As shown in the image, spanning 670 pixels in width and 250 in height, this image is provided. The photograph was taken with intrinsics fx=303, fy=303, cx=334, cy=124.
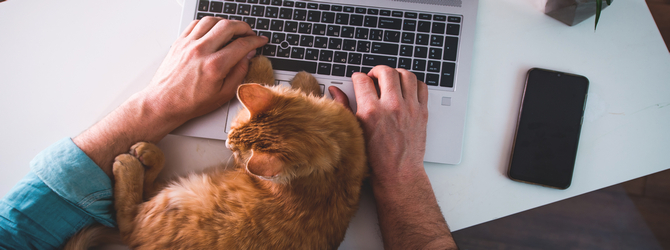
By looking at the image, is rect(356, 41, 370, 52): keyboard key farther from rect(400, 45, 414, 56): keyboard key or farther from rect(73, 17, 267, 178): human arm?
rect(73, 17, 267, 178): human arm

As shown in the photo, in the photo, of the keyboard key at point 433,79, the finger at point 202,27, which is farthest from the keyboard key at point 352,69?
the finger at point 202,27

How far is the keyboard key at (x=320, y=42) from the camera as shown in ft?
3.06

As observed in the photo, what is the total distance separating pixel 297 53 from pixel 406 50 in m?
0.34

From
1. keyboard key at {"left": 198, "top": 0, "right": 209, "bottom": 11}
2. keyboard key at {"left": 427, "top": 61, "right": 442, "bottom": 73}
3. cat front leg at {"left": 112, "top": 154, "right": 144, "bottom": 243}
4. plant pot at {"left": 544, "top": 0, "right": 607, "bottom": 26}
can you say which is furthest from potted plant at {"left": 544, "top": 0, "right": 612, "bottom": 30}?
cat front leg at {"left": 112, "top": 154, "right": 144, "bottom": 243}

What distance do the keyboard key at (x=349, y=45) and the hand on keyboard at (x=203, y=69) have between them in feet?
0.79

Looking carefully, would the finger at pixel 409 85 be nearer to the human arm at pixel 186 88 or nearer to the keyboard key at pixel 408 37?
the keyboard key at pixel 408 37

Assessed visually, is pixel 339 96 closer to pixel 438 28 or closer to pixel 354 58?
pixel 354 58

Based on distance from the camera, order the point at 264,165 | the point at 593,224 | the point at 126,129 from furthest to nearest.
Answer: the point at 593,224, the point at 126,129, the point at 264,165

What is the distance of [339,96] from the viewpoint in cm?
92

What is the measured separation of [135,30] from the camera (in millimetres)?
992

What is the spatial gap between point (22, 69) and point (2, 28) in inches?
6.0

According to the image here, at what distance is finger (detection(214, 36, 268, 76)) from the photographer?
894 millimetres

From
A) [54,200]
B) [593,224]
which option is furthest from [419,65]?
[593,224]

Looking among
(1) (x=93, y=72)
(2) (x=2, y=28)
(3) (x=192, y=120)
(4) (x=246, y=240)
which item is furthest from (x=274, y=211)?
(2) (x=2, y=28)
